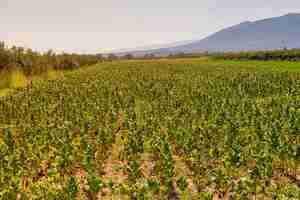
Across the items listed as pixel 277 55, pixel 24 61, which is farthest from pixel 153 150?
pixel 277 55

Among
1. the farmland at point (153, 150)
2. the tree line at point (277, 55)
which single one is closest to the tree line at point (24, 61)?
the farmland at point (153, 150)

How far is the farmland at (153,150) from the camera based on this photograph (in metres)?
8.46

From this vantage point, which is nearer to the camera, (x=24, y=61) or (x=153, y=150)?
(x=153, y=150)

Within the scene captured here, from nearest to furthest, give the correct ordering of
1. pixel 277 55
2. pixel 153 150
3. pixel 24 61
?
pixel 153 150, pixel 24 61, pixel 277 55

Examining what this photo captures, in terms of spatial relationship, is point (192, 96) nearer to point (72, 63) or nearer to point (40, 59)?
point (40, 59)

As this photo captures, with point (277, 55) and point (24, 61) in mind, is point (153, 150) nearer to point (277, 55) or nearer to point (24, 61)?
point (24, 61)

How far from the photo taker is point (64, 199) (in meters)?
8.16

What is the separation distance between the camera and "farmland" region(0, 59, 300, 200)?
8.46m

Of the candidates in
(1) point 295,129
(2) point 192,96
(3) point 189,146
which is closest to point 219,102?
(2) point 192,96

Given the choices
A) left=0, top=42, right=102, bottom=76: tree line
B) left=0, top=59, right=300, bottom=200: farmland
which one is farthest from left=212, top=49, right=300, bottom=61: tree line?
left=0, top=59, right=300, bottom=200: farmland

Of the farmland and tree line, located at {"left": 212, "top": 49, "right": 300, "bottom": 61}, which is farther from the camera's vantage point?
tree line, located at {"left": 212, "top": 49, "right": 300, "bottom": 61}

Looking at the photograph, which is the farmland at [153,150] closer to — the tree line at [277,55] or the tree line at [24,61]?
the tree line at [24,61]

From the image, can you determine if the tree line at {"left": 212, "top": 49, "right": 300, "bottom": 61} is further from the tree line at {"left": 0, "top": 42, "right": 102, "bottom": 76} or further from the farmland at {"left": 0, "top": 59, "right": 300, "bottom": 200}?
the farmland at {"left": 0, "top": 59, "right": 300, "bottom": 200}

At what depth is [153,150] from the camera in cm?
1125
